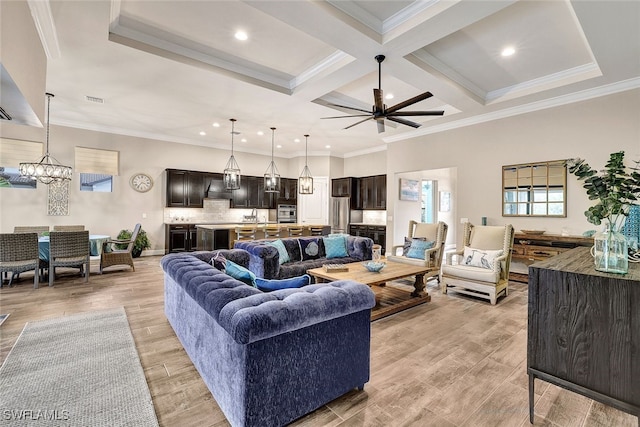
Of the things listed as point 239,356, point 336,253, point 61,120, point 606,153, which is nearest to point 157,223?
point 61,120

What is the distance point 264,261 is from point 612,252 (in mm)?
3723

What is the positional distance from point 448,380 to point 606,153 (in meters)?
4.76

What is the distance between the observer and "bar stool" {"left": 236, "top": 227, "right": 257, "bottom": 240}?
6.45 metres

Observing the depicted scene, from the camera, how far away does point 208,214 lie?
29.0ft

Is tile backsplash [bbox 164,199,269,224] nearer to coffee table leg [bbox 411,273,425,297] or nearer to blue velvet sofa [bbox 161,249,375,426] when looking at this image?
coffee table leg [bbox 411,273,425,297]

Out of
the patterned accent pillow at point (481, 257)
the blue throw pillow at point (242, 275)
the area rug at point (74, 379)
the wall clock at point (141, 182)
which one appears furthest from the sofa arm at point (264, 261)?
the wall clock at point (141, 182)

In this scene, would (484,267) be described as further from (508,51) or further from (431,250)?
(508,51)

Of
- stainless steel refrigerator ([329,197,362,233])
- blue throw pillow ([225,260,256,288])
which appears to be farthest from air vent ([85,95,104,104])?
stainless steel refrigerator ([329,197,362,233])

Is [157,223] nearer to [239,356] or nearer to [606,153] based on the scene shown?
[239,356]

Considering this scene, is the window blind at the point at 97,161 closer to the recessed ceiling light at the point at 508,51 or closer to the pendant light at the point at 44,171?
the pendant light at the point at 44,171

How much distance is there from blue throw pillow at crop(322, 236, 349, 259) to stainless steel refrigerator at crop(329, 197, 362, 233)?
4.11 metres

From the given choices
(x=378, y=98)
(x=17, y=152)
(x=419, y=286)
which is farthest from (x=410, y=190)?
(x=17, y=152)

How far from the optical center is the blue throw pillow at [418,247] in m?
4.93

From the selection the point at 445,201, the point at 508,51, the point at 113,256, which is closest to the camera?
the point at 508,51
